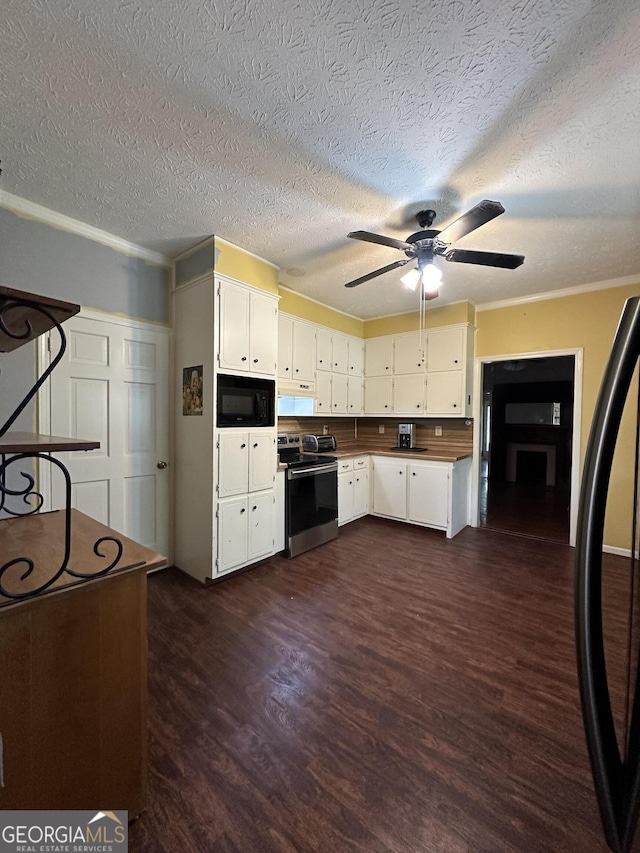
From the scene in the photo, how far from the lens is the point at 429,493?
3938 millimetres

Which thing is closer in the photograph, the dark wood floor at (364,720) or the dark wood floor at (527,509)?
the dark wood floor at (364,720)

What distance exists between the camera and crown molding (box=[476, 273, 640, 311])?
3268mm

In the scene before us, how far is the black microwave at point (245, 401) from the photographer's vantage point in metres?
2.77

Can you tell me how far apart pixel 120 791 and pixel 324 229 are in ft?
9.91

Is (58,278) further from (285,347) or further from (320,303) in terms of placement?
(320,303)

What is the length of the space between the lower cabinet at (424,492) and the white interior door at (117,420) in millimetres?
2497

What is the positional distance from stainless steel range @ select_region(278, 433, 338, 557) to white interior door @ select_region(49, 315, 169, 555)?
42.7 inches

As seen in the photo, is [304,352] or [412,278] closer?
[412,278]

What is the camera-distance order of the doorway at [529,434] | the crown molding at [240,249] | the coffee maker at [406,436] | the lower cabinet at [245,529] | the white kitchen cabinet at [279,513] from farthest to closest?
1. the doorway at [529,434]
2. the coffee maker at [406,436]
3. the white kitchen cabinet at [279,513]
4. the lower cabinet at [245,529]
5. the crown molding at [240,249]

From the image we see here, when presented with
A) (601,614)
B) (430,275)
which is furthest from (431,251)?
(601,614)

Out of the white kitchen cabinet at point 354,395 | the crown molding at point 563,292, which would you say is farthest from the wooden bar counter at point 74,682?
the crown molding at point 563,292

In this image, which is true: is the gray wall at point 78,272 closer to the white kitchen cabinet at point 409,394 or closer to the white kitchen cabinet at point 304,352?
the white kitchen cabinet at point 304,352

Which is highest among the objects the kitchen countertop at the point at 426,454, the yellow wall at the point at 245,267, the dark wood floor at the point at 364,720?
the yellow wall at the point at 245,267

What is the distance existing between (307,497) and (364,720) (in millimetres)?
2008
